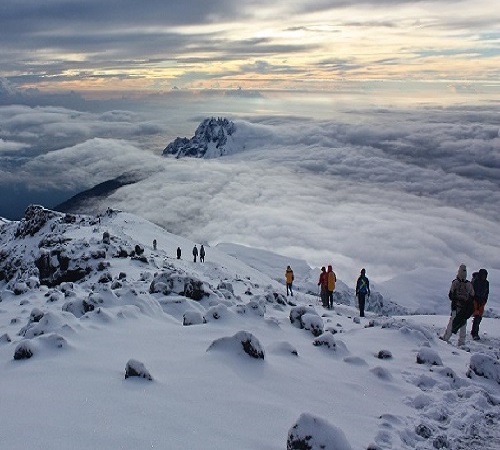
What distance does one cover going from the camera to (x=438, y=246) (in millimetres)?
180125

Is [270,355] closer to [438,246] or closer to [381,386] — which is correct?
[381,386]

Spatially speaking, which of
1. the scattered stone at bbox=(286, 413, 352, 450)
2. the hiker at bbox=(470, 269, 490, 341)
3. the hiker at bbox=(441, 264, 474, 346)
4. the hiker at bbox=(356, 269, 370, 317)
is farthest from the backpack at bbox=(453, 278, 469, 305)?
the scattered stone at bbox=(286, 413, 352, 450)

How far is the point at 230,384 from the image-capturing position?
5.99m

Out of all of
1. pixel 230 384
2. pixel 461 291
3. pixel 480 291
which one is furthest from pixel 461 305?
pixel 230 384

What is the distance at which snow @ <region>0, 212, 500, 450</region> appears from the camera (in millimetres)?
4426

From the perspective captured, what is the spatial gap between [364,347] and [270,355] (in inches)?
104

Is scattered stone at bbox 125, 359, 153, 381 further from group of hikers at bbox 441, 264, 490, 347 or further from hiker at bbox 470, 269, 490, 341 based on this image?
hiker at bbox 470, 269, 490, 341

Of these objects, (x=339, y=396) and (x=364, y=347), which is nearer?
(x=339, y=396)

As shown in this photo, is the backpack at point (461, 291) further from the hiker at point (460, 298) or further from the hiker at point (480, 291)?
the hiker at point (480, 291)

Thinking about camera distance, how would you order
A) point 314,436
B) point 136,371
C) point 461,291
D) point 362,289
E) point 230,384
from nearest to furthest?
point 314,436 → point 136,371 → point 230,384 → point 461,291 → point 362,289

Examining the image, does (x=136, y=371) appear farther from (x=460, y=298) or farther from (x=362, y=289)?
(x=362, y=289)

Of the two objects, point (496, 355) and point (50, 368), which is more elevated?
point (50, 368)

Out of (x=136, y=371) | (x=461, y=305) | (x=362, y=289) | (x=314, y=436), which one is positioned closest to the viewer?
(x=314, y=436)

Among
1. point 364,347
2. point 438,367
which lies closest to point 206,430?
point 438,367
